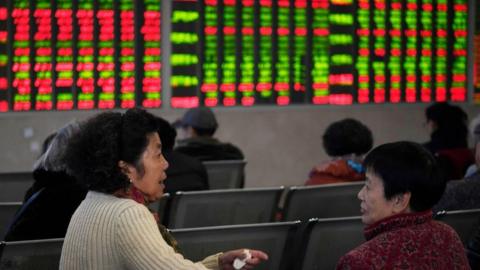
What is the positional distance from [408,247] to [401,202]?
133mm

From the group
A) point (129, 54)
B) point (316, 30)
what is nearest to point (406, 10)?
point (316, 30)

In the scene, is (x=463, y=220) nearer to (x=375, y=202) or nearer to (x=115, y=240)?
(x=375, y=202)

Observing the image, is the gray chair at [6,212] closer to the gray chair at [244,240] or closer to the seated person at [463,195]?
the gray chair at [244,240]

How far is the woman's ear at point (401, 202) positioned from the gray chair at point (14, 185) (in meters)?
3.45

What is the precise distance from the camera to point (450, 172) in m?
6.62

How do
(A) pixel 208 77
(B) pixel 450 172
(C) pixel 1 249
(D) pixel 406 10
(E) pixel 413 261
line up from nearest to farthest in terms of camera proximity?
(E) pixel 413 261 → (C) pixel 1 249 → (B) pixel 450 172 → (A) pixel 208 77 → (D) pixel 406 10

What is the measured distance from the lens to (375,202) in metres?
2.89

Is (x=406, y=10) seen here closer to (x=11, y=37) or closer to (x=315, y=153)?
(x=315, y=153)

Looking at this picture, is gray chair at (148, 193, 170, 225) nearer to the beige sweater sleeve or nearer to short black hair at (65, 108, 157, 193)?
short black hair at (65, 108, 157, 193)

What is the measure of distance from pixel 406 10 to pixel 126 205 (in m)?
6.33

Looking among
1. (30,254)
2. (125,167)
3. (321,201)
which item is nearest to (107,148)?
(125,167)

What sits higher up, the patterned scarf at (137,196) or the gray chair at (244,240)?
the patterned scarf at (137,196)

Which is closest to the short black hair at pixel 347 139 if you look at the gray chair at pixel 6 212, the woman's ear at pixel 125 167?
the gray chair at pixel 6 212

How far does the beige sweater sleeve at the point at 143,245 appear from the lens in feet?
9.44
